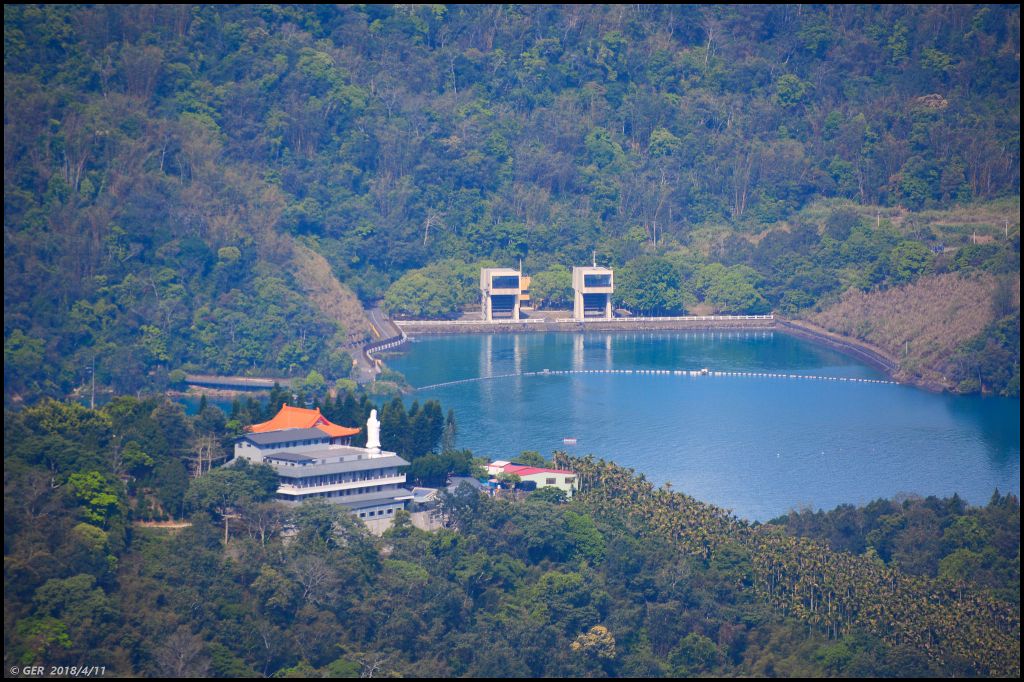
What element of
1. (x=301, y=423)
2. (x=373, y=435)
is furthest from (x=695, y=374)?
(x=373, y=435)

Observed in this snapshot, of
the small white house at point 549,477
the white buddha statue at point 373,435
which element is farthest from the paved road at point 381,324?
the white buddha statue at point 373,435

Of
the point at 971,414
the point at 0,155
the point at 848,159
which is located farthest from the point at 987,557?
the point at 848,159

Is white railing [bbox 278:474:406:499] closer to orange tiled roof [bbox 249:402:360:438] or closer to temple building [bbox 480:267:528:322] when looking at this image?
orange tiled roof [bbox 249:402:360:438]

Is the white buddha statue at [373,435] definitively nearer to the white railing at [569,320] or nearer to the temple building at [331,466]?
the temple building at [331,466]

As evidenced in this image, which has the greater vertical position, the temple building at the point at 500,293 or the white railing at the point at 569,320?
the temple building at the point at 500,293

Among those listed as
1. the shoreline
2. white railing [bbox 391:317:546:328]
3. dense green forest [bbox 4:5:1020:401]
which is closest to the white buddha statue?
dense green forest [bbox 4:5:1020:401]

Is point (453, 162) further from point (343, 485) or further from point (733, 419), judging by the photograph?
point (343, 485)
